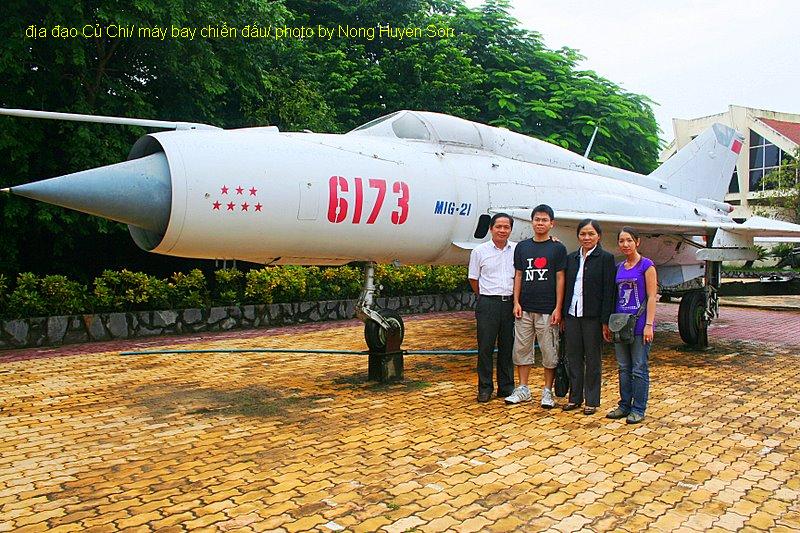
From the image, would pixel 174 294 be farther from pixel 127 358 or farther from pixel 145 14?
pixel 145 14

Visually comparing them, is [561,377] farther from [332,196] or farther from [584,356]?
[332,196]

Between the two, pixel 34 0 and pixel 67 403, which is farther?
pixel 34 0

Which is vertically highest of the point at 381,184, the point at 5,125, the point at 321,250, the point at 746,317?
the point at 5,125

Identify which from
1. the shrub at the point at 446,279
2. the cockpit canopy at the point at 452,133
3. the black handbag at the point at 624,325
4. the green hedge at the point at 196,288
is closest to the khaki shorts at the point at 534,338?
the black handbag at the point at 624,325

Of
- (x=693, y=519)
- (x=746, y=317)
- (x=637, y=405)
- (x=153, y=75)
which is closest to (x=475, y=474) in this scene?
(x=693, y=519)

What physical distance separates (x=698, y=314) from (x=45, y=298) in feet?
31.1

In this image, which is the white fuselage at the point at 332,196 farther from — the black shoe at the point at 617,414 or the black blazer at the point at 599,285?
the black shoe at the point at 617,414

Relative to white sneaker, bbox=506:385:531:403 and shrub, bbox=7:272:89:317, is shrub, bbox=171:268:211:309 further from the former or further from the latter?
white sneaker, bbox=506:385:531:403

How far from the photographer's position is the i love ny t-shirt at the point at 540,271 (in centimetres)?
508

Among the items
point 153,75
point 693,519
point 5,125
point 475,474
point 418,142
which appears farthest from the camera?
point 153,75

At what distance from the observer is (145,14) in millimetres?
9594

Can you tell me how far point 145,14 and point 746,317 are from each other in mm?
13368

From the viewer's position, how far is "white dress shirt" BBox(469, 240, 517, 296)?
211 inches

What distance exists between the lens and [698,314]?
843 centimetres
